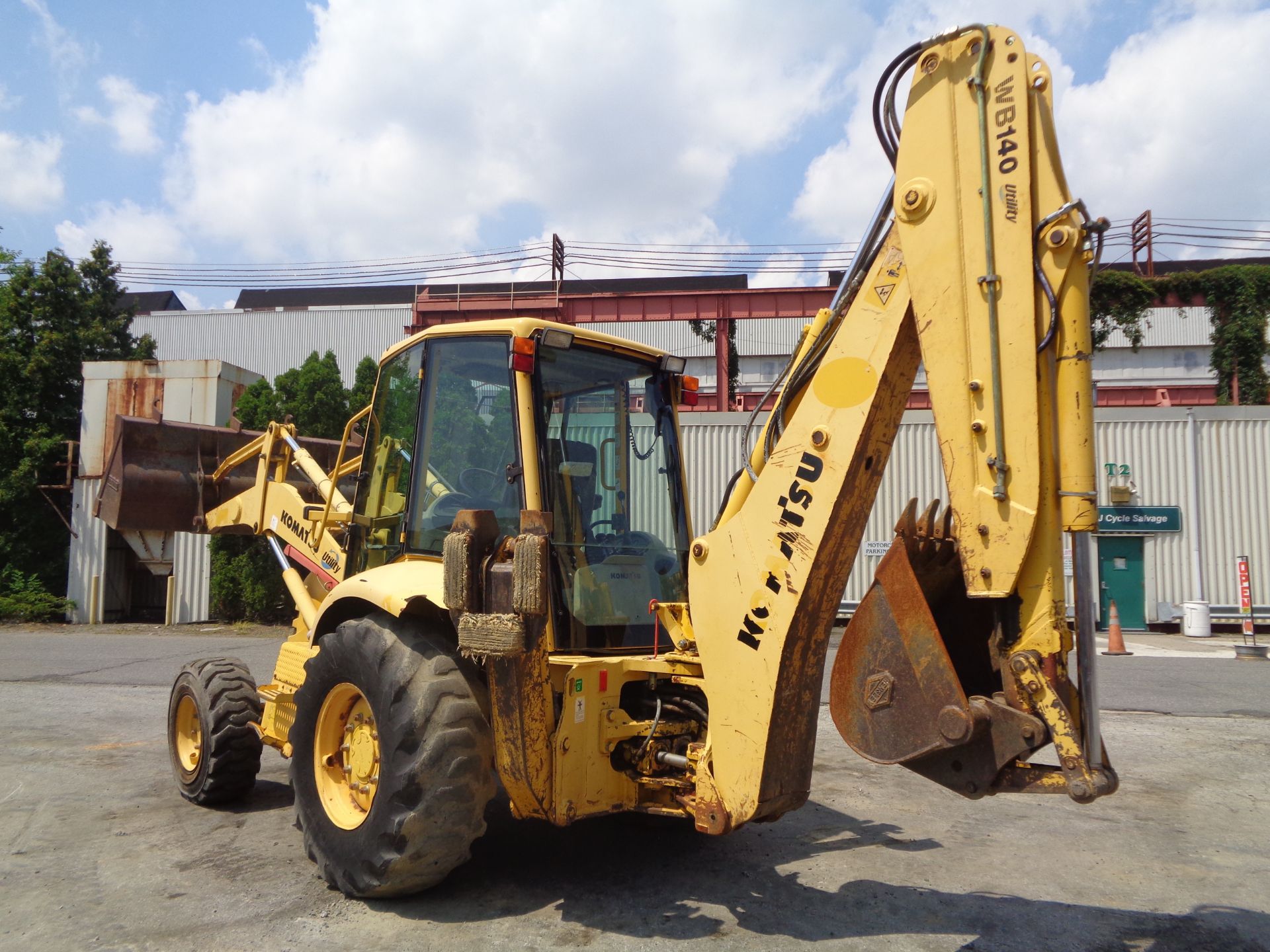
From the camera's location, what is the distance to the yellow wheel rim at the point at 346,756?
4277mm

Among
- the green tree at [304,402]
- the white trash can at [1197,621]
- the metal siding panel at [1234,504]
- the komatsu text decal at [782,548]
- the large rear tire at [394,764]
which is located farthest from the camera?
the green tree at [304,402]

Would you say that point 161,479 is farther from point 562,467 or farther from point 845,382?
point 845,382

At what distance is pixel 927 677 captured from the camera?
329 centimetres

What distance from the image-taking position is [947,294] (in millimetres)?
3336

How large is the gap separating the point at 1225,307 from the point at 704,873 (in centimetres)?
2234

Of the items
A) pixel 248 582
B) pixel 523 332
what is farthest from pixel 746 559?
pixel 248 582

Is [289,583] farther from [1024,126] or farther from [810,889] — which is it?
[1024,126]

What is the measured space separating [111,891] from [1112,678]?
433 inches

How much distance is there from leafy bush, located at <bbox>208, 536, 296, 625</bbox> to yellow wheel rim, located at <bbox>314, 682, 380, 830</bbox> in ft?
48.9

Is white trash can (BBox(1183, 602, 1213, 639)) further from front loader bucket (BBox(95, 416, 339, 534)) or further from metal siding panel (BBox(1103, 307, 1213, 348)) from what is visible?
metal siding panel (BBox(1103, 307, 1213, 348))

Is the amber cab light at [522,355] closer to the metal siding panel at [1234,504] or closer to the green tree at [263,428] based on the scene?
the green tree at [263,428]

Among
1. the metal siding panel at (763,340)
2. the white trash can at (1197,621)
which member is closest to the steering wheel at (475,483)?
the white trash can at (1197,621)

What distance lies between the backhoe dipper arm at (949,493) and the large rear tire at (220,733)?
11.0ft

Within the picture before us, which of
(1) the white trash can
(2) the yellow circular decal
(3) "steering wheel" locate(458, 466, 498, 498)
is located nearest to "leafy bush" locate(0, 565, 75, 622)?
(3) "steering wheel" locate(458, 466, 498, 498)
